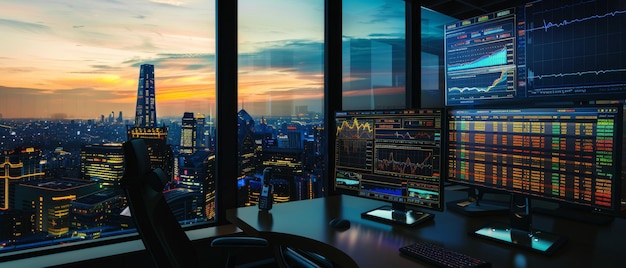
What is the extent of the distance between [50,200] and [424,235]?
6.26 ft

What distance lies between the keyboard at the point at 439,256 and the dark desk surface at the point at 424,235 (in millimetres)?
30

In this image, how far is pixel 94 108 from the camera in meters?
2.24

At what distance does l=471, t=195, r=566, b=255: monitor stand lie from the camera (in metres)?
1.41

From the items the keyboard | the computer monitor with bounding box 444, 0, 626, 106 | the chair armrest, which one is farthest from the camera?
the computer monitor with bounding box 444, 0, 626, 106

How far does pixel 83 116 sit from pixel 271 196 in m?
1.15

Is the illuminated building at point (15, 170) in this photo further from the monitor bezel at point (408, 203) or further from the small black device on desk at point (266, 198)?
the monitor bezel at point (408, 203)

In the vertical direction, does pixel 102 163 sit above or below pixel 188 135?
below

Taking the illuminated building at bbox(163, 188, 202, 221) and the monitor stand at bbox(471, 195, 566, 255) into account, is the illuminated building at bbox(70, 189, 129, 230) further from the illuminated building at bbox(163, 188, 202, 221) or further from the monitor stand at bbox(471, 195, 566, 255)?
the monitor stand at bbox(471, 195, 566, 255)

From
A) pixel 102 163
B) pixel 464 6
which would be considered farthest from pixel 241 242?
pixel 464 6

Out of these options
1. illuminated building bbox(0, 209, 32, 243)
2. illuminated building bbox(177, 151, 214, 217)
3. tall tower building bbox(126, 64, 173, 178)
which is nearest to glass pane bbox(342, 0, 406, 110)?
illuminated building bbox(177, 151, 214, 217)

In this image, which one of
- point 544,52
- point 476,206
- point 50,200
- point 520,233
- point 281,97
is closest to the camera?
point 520,233

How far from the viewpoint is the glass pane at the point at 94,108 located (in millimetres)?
2037

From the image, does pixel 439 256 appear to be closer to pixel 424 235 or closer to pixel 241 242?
pixel 424 235

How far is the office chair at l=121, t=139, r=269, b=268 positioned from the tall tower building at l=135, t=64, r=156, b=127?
1.00 meters
